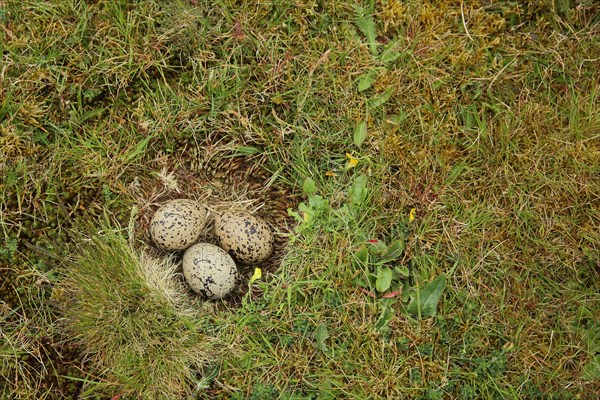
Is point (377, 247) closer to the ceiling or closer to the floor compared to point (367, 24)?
closer to the floor

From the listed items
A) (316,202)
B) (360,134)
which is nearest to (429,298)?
(316,202)

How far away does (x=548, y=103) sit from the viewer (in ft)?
11.7

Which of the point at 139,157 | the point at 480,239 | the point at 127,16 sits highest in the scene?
the point at 127,16

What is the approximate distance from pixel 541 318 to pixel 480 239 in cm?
50

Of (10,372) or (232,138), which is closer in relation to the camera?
(10,372)

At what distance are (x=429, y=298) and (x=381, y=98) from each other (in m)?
1.08

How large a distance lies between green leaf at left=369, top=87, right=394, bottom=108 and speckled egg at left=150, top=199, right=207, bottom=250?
109 cm

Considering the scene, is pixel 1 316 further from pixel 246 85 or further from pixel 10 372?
pixel 246 85

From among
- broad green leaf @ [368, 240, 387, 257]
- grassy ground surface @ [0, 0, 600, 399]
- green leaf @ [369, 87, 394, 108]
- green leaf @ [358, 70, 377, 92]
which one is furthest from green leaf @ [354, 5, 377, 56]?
broad green leaf @ [368, 240, 387, 257]

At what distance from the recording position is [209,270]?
3182 millimetres

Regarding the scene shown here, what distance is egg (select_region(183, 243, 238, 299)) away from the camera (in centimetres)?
319

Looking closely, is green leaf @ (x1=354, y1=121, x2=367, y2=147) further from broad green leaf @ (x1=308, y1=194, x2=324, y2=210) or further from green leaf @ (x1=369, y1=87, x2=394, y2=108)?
broad green leaf @ (x1=308, y1=194, x2=324, y2=210)

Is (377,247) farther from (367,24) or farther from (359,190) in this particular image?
(367,24)

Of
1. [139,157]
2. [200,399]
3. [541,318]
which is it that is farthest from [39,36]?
[541,318]
